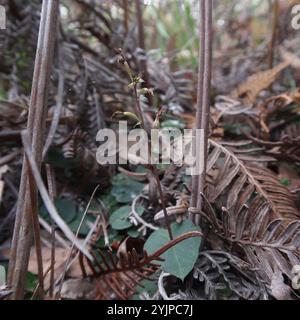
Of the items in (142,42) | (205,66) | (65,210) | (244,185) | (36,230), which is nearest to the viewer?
(36,230)

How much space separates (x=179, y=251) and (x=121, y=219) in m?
0.18

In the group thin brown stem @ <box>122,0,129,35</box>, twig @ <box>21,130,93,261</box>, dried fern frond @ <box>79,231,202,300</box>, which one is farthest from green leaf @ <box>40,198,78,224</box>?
thin brown stem @ <box>122,0,129,35</box>

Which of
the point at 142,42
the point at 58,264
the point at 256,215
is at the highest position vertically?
the point at 142,42

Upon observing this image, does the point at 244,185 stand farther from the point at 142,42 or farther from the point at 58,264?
the point at 142,42

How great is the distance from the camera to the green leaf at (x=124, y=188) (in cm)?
80

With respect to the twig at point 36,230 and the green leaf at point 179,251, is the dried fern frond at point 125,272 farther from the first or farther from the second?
the twig at point 36,230

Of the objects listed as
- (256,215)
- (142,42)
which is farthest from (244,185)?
(142,42)

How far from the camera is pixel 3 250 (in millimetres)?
762

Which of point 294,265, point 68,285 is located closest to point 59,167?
point 68,285

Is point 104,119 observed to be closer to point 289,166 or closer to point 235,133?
point 235,133

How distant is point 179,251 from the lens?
594mm

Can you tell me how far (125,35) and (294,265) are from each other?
84 cm

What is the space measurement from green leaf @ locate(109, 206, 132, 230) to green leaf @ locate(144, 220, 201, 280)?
0.34ft

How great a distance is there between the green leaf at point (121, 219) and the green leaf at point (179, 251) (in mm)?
103
